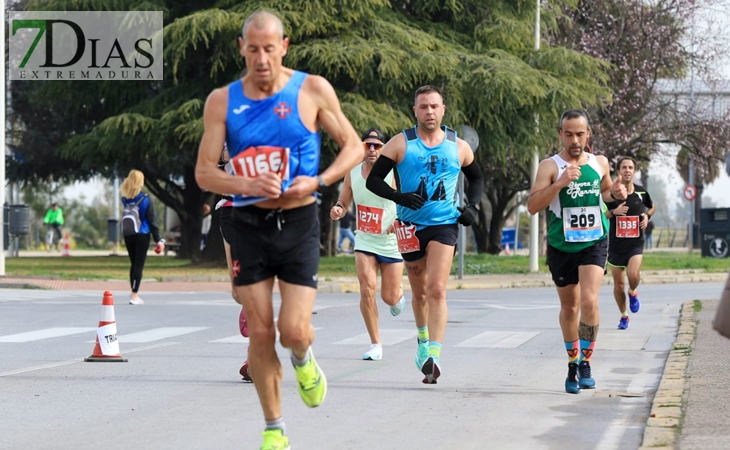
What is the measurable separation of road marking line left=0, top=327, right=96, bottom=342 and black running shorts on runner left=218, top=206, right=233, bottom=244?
227 inches

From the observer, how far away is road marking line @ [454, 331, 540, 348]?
12875 millimetres

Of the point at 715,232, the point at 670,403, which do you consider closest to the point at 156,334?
the point at 670,403

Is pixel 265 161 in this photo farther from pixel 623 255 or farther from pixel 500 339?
pixel 623 255

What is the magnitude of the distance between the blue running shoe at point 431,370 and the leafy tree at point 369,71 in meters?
18.6

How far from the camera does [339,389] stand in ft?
30.2

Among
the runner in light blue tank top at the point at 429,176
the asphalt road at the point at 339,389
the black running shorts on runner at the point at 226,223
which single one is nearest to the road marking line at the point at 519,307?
the asphalt road at the point at 339,389

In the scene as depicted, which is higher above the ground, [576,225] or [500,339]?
[576,225]

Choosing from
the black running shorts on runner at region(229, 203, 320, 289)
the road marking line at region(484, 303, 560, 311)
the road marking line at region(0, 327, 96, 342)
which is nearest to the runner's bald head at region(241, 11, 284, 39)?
the black running shorts on runner at region(229, 203, 320, 289)

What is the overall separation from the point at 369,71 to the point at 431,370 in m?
20.5

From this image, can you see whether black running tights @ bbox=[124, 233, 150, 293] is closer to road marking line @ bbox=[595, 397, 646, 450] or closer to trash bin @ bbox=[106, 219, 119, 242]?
road marking line @ bbox=[595, 397, 646, 450]

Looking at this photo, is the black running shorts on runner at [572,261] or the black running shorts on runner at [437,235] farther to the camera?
the black running shorts on runner at [437,235]

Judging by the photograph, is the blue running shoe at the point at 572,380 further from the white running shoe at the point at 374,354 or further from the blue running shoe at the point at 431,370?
the white running shoe at the point at 374,354

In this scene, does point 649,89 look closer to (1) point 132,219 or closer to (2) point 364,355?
(1) point 132,219

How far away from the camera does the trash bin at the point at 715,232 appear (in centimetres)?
3872
